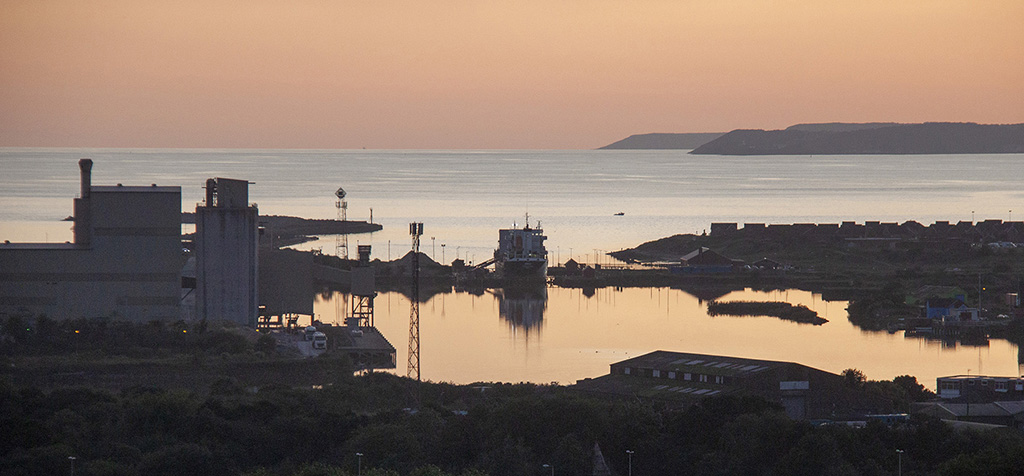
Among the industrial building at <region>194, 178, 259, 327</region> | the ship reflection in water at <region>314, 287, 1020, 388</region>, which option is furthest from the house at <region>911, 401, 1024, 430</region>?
the industrial building at <region>194, 178, 259, 327</region>

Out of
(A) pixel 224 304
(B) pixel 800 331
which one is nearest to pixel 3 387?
(A) pixel 224 304

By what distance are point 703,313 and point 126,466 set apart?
14767 mm

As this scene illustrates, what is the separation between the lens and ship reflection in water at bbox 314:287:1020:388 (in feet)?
55.2

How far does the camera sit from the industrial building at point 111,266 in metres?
16.5

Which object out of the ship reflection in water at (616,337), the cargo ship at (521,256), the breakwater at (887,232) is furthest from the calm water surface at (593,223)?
the breakwater at (887,232)

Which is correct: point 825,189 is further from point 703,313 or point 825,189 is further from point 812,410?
point 812,410

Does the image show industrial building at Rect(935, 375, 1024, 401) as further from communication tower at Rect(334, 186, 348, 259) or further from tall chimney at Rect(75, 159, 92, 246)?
communication tower at Rect(334, 186, 348, 259)

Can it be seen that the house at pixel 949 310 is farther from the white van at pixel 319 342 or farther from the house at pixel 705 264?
the white van at pixel 319 342

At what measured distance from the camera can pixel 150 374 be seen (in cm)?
1416

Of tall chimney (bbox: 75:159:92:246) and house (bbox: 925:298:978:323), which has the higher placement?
tall chimney (bbox: 75:159:92:246)

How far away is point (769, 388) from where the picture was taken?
12820 mm

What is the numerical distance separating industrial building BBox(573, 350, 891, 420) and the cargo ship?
14.2m

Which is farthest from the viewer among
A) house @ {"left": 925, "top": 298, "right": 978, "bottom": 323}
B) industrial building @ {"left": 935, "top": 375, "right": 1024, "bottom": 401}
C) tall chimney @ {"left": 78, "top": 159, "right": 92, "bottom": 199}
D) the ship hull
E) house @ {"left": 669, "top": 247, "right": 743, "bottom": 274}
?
house @ {"left": 669, "top": 247, "right": 743, "bottom": 274}

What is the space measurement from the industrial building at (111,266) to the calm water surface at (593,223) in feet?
10.8
